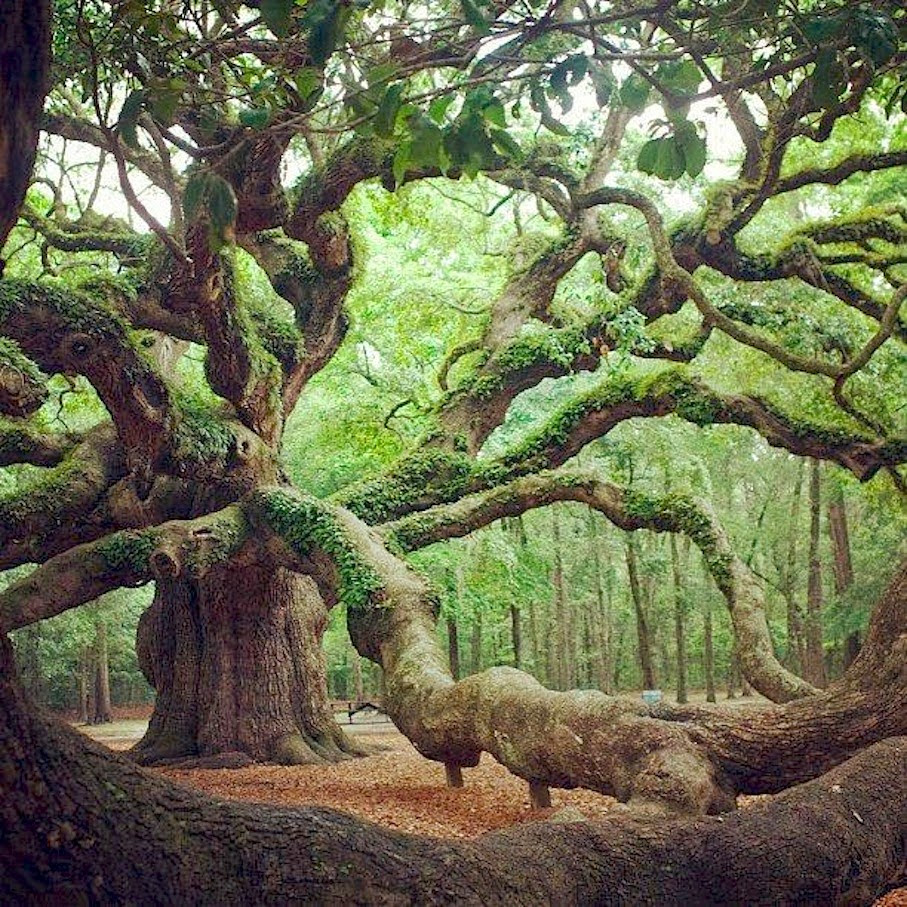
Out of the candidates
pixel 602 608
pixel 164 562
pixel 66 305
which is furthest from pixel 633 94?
pixel 602 608

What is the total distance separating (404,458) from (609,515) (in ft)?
8.48

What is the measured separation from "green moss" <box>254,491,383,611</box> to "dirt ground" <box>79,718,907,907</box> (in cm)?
186

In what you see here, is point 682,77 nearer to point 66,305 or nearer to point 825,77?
point 825,77

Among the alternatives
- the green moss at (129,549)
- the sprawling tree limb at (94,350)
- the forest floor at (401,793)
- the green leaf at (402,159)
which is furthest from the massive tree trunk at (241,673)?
the green leaf at (402,159)

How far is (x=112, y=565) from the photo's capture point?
960 cm

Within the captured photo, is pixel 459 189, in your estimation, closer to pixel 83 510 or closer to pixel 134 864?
pixel 83 510

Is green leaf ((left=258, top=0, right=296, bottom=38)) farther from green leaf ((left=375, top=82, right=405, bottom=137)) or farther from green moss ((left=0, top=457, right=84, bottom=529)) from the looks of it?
green moss ((left=0, top=457, right=84, bottom=529))

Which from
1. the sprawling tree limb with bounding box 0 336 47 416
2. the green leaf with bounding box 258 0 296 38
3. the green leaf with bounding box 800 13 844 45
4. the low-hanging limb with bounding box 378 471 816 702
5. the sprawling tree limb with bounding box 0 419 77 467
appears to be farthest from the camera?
the sprawling tree limb with bounding box 0 419 77 467

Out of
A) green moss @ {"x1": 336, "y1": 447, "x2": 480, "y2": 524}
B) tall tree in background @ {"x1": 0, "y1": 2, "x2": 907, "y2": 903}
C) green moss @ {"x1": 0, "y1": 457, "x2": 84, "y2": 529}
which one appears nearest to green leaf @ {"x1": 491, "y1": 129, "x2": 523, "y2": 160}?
tall tree in background @ {"x1": 0, "y1": 2, "x2": 907, "y2": 903}

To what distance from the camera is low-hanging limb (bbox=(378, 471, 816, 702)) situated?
10.0 m

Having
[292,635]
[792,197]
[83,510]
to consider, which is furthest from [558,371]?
[792,197]

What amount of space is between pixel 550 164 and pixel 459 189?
15.6 feet

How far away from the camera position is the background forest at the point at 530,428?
12.7m

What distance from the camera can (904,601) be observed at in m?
4.84
